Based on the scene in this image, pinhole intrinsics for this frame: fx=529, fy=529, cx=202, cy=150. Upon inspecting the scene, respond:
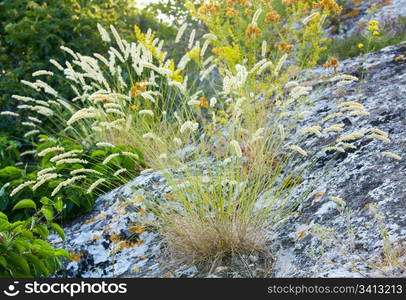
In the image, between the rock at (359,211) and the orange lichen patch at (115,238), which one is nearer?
the rock at (359,211)

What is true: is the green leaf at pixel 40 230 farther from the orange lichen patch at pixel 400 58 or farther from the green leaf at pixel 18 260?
the orange lichen patch at pixel 400 58

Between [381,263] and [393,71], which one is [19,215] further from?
[393,71]

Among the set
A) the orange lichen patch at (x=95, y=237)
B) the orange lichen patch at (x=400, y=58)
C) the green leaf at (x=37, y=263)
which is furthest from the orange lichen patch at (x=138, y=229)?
the orange lichen patch at (x=400, y=58)

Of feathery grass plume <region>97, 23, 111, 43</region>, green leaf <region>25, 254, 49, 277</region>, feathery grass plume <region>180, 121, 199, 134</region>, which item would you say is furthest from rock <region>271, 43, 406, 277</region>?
feathery grass plume <region>97, 23, 111, 43</region>

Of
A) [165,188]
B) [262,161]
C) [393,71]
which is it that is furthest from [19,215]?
[393,71]

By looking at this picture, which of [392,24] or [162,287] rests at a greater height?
[392,24]

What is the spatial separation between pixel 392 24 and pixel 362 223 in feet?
12.3

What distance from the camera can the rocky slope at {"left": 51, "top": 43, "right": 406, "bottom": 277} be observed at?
8.06 ft

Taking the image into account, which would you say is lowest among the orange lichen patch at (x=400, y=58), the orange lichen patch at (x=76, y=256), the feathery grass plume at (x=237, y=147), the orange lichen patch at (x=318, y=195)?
the orange lichen patch at (x=76, y=256)

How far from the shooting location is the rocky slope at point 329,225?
2457 millimetres

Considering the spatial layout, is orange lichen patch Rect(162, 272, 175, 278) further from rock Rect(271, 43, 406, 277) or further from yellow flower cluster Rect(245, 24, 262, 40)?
yellow flower cluster Rect(245, 24, 262, 40)

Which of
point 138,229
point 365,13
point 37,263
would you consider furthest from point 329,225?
point 365,13

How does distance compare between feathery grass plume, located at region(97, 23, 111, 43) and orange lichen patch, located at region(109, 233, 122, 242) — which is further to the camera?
feathery grass plume, located at region(97, 23, 111, 43)

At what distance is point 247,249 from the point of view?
2.86 meters
